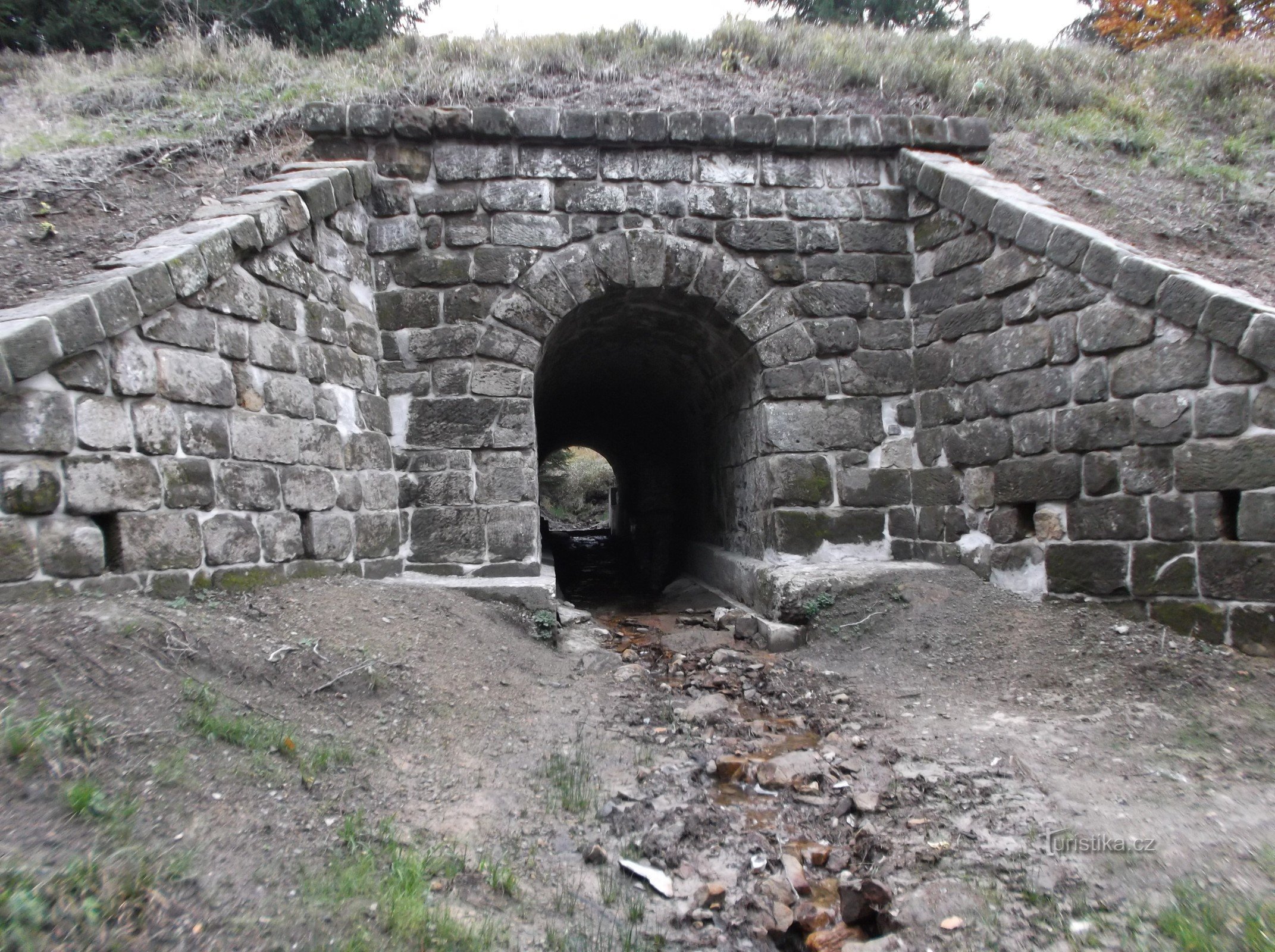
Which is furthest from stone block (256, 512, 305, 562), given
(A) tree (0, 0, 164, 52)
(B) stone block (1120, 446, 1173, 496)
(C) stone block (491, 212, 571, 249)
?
(A) tree (0, 0, 164, 52)

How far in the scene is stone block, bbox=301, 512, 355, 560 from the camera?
480 cm

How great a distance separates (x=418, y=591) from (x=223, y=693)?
2017 millimetres

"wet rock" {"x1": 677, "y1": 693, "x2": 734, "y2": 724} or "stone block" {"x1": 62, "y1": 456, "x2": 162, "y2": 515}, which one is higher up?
"stone block" {"x1": 62, "y1": 456, "x2": 162, "y2": 515}

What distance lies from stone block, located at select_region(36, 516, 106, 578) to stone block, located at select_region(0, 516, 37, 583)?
5 centimetres

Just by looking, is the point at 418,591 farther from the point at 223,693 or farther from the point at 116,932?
the point at 116,932

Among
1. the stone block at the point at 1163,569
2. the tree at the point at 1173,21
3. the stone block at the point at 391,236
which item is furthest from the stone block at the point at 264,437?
the tree at the point at 1173,21

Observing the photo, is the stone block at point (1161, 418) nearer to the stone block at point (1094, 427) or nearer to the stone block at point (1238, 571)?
the stone block at point (1094, 427)

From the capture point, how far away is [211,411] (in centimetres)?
411

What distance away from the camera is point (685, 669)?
5527 mm

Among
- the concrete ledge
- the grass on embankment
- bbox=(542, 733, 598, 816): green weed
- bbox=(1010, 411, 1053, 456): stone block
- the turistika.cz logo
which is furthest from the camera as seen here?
the grass on embankment

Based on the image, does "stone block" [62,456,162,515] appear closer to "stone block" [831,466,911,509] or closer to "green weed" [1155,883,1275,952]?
"green weed" [1155,883,1275,952]

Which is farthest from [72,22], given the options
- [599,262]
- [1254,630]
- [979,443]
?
[1254,630]

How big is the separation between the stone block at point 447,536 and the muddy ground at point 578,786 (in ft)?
2.44

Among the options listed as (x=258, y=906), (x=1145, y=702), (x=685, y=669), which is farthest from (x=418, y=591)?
(x=1145, y=702)
